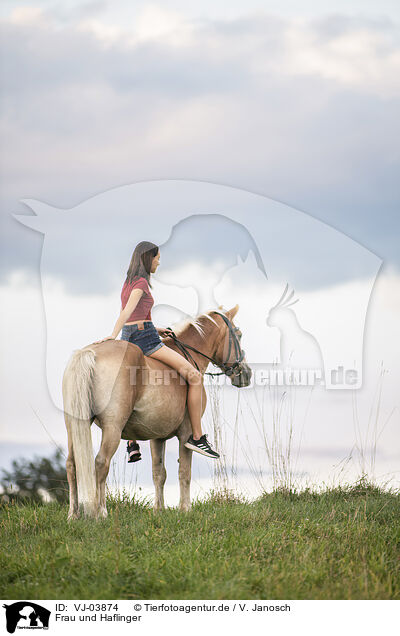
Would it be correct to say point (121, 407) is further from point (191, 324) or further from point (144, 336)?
point (191, 324)

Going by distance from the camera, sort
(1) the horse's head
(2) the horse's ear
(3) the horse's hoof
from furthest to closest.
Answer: (1) the horse's head → (2) the horse's ear → (3) the horse's hoof

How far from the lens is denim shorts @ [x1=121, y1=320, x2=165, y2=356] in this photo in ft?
23.2

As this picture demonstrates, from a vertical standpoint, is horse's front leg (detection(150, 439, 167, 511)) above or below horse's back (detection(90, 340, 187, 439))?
below

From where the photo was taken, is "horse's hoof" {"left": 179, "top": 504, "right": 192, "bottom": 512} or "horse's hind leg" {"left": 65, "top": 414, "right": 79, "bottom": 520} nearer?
"horse's hind leg" {"left": 65, "top": 414, "right": 79, "bottom": 520}

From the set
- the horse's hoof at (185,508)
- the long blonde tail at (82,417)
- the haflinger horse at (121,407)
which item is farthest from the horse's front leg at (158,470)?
the long blonde tail at (82,417)

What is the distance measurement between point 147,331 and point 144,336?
2.8 inches

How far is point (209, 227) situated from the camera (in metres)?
6.93

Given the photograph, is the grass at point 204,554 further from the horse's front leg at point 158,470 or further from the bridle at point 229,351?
the bridle at point 229,351

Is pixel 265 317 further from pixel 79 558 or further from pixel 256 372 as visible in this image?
A: pixel 79 558

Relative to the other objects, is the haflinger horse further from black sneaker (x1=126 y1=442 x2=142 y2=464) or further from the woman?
black sneaker (x1=126 y1=442 x2=142 y2=464)

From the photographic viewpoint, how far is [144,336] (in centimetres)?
712

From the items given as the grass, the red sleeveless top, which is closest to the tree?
the grass
